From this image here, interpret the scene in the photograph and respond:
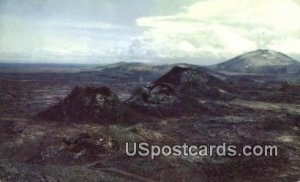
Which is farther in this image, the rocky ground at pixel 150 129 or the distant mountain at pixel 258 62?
the distant mountain at pixel 258 62

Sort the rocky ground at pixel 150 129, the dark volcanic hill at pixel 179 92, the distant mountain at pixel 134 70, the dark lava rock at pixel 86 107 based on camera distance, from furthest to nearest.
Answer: the dark volcanic hill at pixel 179 92, the dark lava rock at pixel 86 107, the distant mountain at pixel 134 70, the rocky ground at pixel 150 129

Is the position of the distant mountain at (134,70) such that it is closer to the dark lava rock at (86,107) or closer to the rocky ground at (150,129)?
the rocky ground at (150,129)

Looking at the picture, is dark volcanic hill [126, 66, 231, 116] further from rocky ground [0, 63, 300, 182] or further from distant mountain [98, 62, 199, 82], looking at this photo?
distant mountain [98, 62, 199, 82]

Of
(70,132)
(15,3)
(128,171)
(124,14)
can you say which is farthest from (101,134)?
(15,3)

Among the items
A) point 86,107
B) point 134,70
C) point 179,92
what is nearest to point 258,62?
point 179,92

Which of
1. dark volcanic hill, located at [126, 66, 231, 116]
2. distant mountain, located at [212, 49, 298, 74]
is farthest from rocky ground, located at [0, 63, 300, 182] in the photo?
distant mountain, located at [212, 49, 298, 74]

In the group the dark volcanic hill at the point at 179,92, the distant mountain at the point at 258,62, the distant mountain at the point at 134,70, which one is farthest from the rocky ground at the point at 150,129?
the distant mountain at the point at 258,62
